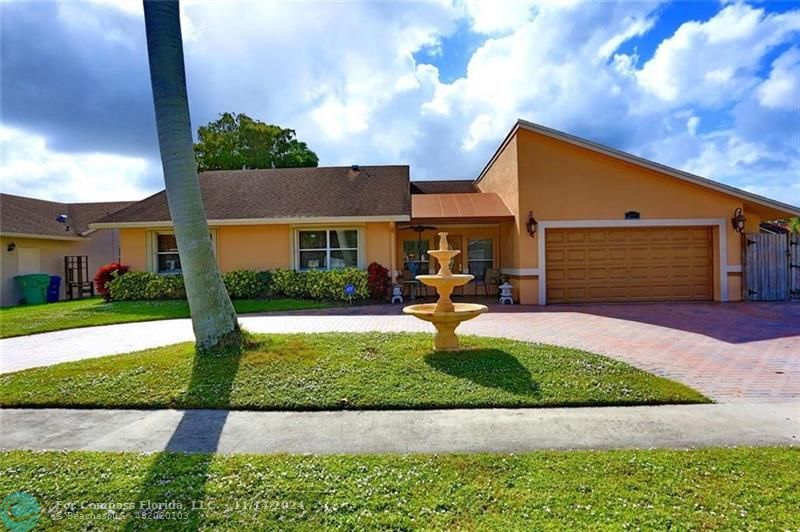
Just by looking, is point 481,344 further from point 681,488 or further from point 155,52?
point 155,52

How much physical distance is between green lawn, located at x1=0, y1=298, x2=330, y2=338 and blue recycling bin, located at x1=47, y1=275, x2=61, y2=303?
19.9 feet

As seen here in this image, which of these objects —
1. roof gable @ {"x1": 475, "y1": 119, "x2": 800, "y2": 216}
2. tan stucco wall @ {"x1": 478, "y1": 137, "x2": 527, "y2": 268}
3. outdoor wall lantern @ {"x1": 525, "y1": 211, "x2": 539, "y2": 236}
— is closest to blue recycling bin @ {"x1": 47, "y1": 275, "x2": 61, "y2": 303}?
tan stucco wall @ {"x1": 478, "y1": 137, "x2": 527, "y2": 268}

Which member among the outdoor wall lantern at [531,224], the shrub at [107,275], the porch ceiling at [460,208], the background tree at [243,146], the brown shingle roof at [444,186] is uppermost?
the background tree at [243,146]

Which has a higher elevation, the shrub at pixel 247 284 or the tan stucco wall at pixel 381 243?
the tan stucco wall at pixel 381 243

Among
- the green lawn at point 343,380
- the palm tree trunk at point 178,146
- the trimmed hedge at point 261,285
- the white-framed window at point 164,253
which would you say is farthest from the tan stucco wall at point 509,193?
the white-framed window at point 164,253

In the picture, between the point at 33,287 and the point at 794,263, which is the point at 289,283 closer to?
the point at 33,287

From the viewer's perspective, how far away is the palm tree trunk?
7145mm

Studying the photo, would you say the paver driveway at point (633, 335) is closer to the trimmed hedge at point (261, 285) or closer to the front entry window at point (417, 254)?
the trimmed hedge at point (261, 285)

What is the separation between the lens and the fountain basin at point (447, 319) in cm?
729

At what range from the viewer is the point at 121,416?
5.20m

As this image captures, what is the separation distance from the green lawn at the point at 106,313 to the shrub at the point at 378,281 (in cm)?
183

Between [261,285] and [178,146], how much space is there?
946 centimetres

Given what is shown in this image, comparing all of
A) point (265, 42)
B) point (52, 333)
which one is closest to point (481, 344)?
point (265, 42)

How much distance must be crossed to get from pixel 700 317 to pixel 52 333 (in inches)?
679
